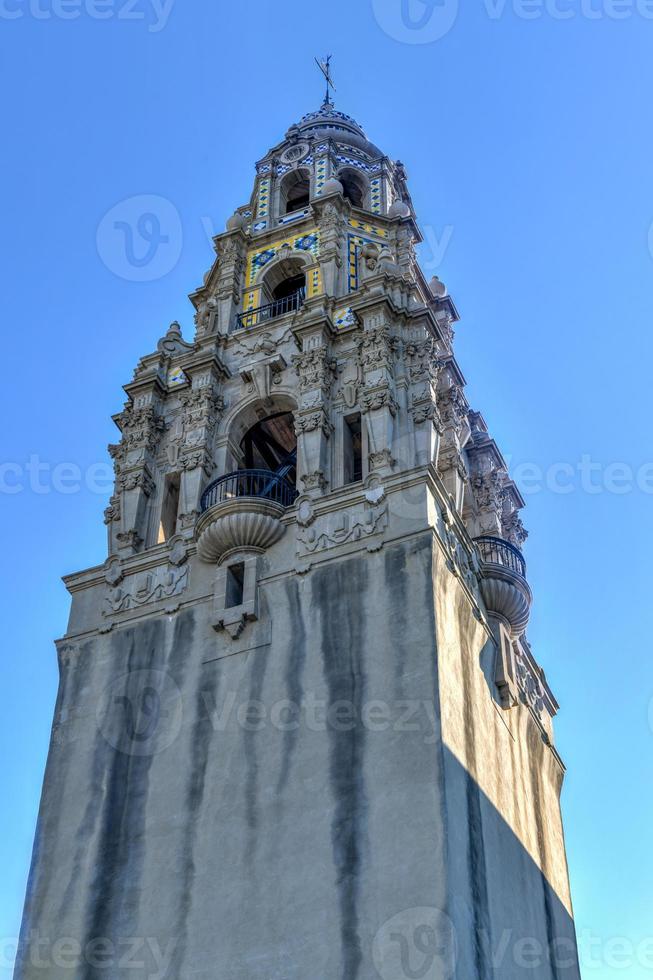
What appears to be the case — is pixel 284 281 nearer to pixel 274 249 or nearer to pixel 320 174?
pixel 274 249

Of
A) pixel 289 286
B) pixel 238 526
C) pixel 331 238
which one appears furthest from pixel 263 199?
pixel 238 526

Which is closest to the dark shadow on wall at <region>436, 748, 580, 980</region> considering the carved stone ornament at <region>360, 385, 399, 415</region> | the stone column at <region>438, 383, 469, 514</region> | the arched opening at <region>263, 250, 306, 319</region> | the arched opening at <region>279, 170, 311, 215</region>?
the stone column at <region>438, 383, 469, 514</region>

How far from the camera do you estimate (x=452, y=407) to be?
31125 millimetres

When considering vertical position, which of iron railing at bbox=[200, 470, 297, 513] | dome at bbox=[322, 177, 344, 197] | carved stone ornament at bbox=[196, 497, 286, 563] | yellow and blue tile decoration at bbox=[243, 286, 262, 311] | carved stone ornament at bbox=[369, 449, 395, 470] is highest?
dome at bbox=[322, 177, 344, 197]

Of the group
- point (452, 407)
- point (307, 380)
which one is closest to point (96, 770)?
point (307, 380)

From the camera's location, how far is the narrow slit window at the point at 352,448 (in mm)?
26984

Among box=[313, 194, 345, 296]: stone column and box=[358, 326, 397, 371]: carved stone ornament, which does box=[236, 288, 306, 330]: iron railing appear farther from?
box=[358, 326, 397, 371]: carved stone ornament

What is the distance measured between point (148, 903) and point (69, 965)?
1581 mm

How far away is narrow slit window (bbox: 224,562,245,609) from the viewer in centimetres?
2473

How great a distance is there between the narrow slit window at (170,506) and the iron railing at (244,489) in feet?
4.35

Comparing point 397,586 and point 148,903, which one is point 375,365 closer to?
point 397,586

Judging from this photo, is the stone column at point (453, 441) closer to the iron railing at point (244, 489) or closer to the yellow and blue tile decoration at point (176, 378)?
the iron railing at point (244, 489)

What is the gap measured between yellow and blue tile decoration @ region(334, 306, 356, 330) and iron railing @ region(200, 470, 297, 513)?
13.9ft

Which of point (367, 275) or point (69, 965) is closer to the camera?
point (69, 965)
